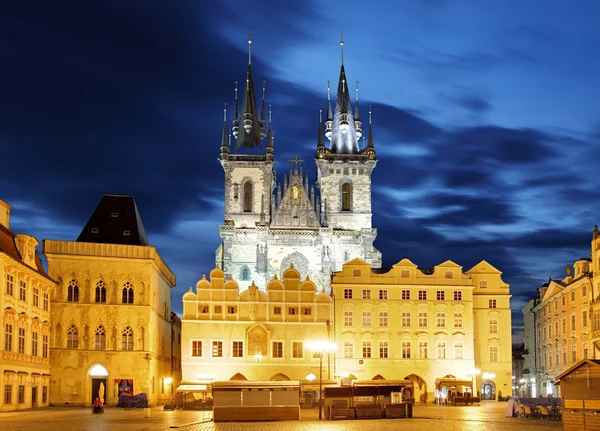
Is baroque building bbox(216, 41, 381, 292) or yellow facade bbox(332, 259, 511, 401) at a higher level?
baroque building bbox(216, 41, 381, 292)

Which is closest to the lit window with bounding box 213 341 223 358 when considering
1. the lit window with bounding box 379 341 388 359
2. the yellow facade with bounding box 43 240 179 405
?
the yellow facade with bounding box 43 240 179 405

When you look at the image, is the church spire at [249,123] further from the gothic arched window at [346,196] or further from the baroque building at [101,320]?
the baroque building at [101,320]

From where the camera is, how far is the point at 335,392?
40531mm

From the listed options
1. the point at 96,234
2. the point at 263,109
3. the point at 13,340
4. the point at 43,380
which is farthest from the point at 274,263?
the point at 13,340

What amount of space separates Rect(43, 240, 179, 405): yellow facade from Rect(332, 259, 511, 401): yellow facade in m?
15.5

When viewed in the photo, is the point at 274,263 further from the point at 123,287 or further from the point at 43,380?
the point at 43,380

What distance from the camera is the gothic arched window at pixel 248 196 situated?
319 feet

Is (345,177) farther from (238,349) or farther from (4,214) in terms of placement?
(4,214)

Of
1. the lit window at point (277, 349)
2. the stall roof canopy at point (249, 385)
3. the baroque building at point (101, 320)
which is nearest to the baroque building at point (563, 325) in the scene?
the lit window at point (277, 349)

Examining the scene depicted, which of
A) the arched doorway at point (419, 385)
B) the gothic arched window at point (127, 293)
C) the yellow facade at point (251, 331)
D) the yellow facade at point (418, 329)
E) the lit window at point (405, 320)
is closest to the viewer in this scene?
the gothic arched window at point (127, 293)

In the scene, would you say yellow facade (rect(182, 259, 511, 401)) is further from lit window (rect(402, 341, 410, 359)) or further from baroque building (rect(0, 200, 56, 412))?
baroque building (rect(0, 200, 56, 412))

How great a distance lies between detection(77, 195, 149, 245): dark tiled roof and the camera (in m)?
64.2

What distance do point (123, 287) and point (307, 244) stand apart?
34504mm

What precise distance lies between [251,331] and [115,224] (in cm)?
A: 1279
